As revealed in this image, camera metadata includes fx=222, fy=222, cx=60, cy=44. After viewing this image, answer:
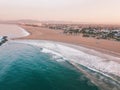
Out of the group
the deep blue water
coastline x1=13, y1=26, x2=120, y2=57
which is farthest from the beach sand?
the deep blue water

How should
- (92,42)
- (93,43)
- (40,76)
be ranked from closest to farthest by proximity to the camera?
1. (40,76)
2. (93,43)
3. (92,42)

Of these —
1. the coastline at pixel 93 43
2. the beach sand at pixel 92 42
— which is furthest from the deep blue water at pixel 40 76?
the beach sand at pixel 92 42

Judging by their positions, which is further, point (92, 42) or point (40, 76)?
point (92, 42)

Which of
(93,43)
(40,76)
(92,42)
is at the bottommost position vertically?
(92,42)

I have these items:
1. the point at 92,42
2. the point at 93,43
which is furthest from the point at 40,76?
the point at 92,42

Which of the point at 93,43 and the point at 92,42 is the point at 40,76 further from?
the point at 92,42

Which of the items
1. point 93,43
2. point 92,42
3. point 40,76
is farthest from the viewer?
A: point 92,42

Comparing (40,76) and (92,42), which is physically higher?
(40,76)

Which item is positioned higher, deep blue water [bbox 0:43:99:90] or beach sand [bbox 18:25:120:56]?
deep blue water [bbox 0:43:99:90]

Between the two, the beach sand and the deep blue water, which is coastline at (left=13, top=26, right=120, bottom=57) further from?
the deep blue water

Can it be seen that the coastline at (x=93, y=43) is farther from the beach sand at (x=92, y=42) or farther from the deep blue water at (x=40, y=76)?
the deep blue water at (x=40, y=76)
